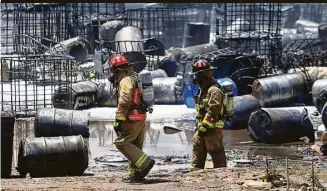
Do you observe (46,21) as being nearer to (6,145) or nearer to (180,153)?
(180,153)

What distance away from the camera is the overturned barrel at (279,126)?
1560 centimetres

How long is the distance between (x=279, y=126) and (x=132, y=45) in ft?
38.8

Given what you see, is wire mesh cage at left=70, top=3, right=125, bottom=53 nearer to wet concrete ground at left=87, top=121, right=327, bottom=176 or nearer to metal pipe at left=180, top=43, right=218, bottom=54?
metal pipe at left=180, top=43, right=218, bottom=54

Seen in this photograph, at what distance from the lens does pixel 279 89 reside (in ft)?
69.4

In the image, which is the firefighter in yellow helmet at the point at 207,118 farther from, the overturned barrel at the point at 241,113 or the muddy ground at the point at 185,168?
the overturned barrel at the point at 241,113

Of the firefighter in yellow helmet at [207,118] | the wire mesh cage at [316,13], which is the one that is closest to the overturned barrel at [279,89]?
the firefighter in yellow helmet at [207,118]

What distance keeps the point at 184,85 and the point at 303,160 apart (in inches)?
326

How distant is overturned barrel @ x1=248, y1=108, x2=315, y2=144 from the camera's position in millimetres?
15602

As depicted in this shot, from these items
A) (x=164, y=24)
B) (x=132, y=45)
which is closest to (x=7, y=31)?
(x=132, y=45)

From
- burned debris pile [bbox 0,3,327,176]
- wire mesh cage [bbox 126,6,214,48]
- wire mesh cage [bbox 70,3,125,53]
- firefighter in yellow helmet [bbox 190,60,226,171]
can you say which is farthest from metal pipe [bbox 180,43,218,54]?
firefighter in yellow helmet [bbox 190,60,226,171]

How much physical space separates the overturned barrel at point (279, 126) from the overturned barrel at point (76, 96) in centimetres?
515

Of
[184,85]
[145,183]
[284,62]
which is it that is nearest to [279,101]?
[184,85]

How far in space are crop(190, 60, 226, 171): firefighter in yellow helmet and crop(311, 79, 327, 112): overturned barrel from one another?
796 centimetres

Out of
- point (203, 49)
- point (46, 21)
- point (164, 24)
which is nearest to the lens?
point (203, 49)
